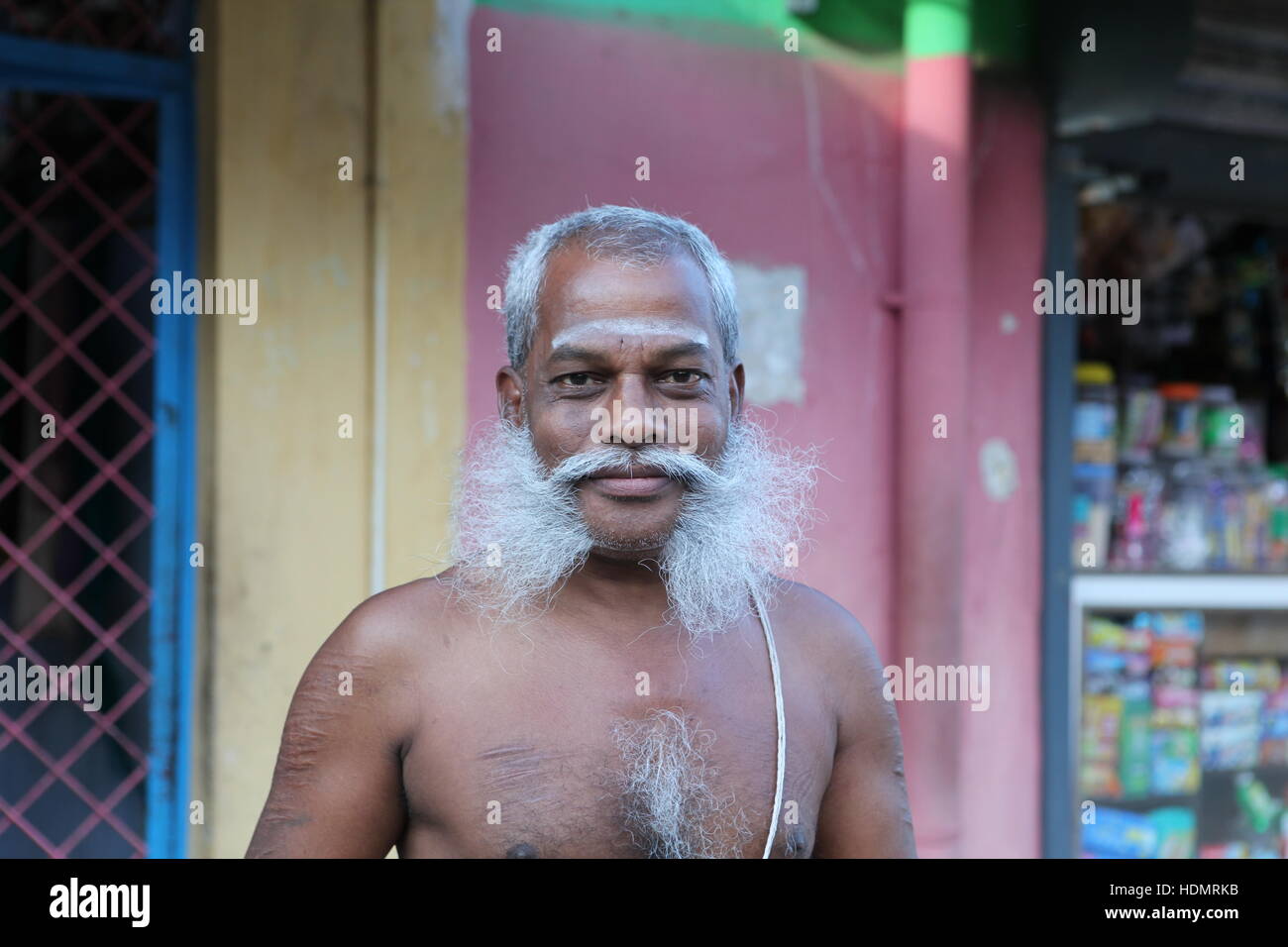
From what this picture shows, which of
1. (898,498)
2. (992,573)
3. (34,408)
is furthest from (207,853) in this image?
(992,573)

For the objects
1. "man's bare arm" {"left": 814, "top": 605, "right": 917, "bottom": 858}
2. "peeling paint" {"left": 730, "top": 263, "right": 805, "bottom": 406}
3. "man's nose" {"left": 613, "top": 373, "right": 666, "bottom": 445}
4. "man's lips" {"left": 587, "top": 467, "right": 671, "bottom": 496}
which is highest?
"peeling paint" {"left": 730, "top": 263, "right": 805, "bottom": 406}

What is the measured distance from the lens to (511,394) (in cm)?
208

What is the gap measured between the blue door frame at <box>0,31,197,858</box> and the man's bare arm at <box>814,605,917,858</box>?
2134 millimetres

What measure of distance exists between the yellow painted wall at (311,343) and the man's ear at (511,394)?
1.41m

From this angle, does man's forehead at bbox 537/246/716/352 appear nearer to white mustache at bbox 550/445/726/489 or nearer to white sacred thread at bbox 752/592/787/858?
white mustache at bbox 550/445/726/489

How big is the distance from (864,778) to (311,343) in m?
2.07

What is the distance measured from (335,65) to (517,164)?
0.58 meters

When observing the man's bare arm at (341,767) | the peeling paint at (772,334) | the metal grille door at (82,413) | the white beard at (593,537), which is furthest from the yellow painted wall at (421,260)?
the man's bare arm at (341,767)

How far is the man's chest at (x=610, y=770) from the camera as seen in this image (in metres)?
1.88

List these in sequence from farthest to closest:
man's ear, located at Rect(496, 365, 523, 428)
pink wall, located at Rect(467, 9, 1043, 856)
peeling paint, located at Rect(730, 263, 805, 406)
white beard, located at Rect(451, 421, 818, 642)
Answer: peeling paint, located at Rect(730, 263, 805, 406) → pink wall, located at Rect(467, 9, 1043, 856) → man's ear, located at Rect(496, 365, 523, 428) → white beard, located at Rect(451, 421, 818, 642)

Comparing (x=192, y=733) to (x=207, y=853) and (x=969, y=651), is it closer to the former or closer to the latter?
(x=207, y=853)

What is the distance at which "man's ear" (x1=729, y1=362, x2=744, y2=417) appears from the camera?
215cm

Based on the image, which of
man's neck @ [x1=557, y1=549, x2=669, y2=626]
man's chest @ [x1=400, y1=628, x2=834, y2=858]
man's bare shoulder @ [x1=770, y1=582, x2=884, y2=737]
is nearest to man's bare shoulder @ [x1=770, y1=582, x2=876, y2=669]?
man's bare shoulder @ [x1=770, y1=582, x2=884, y2=737]

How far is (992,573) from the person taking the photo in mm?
4344
